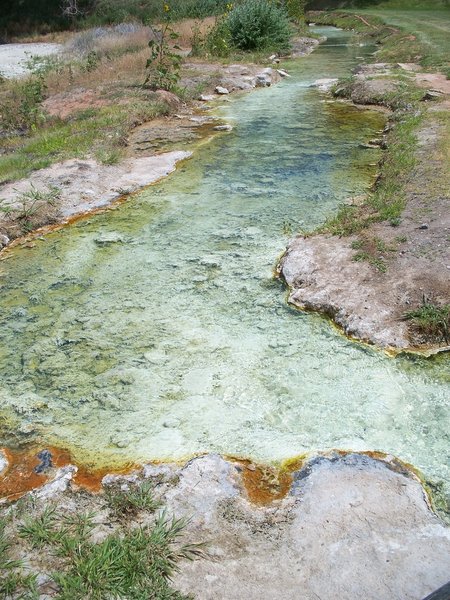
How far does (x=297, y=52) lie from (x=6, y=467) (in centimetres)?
2189

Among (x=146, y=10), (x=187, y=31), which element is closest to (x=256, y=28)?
(x=187, y=31)

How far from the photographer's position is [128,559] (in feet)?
9.82

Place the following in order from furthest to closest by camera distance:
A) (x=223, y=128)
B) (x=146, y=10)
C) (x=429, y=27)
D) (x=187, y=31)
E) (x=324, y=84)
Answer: (x=146, y=10), (x=429, y=27), (x=187, y=31), (x=324, y=84), (x=223, y=128)

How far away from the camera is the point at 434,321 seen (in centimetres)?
472

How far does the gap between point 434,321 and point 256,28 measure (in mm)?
19088

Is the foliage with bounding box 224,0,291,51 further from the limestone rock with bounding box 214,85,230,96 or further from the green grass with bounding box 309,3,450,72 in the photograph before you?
the limestone rock with bounding box 214,85,230,96

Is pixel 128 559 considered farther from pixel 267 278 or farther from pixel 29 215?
pixel 29 215

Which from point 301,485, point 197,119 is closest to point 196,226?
point 301,485

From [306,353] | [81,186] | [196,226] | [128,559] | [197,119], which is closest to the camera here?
[128,559]

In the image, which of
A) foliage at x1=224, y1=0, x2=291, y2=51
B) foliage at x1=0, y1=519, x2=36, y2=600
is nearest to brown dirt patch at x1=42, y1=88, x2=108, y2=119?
foliage at x1=224, y1=0, x2=291, y2=51

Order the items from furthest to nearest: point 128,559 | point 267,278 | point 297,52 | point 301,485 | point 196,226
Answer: point 297,52 → point 196,226 → point 267,278 → point 301,485 → point 128,559

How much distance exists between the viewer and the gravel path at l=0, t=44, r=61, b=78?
2027cm

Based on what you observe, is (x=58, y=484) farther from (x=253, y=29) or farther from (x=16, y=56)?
(x=16, y=56)

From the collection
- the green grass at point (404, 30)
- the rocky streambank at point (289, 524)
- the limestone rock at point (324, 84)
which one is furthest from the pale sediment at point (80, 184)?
the green grass at point (404, 30)
